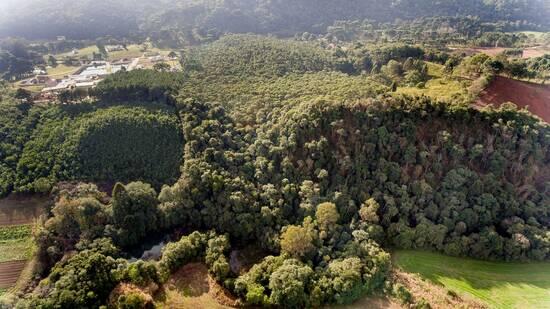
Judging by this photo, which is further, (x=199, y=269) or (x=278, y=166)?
(x=278, y=166)

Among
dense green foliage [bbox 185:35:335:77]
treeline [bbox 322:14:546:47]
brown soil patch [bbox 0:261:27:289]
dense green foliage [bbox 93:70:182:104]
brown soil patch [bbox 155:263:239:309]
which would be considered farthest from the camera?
treeline [bbox 322:14:546:47]

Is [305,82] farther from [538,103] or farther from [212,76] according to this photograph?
[538,103]

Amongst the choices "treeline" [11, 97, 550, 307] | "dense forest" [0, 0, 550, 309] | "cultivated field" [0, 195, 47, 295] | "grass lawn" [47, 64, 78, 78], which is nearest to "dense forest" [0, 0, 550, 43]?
"grass lawn" [47, 64, 78, 78]

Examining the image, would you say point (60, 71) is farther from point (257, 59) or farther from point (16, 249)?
point (16, 249)

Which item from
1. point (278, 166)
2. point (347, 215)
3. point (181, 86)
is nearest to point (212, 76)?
point (181, 86)

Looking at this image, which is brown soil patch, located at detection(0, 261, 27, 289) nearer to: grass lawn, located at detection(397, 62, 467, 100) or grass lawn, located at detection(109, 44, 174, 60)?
grass lawn, located at detection(397, 62, 467, 100)
